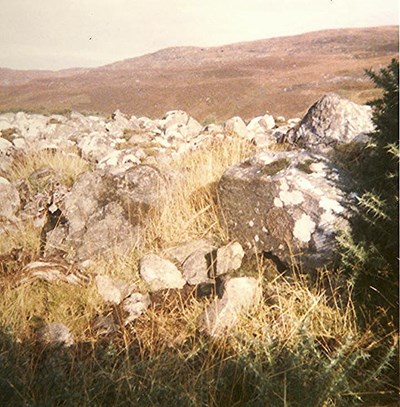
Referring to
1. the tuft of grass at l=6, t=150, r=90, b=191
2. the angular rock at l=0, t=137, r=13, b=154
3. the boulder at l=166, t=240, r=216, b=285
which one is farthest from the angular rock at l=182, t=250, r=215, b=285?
the angular rock at l=0, t=137, r=13, b=154

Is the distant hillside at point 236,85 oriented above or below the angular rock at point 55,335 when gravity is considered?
below

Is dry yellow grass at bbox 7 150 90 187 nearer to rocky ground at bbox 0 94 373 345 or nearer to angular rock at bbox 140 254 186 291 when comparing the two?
rocky ground at bbox 0 94 373 345

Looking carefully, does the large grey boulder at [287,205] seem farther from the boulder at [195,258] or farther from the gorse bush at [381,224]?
the boulder at [195,258]

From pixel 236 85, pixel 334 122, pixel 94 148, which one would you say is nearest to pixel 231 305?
pixel 334 122

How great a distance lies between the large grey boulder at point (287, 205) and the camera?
8.99 ft

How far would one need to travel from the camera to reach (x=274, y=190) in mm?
2982

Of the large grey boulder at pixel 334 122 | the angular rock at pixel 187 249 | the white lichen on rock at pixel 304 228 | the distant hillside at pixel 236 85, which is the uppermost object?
the large grey boulder at pixel 334 122

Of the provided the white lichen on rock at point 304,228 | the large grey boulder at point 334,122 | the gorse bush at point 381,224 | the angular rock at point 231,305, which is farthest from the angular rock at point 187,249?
the large grey boulder at point 334,122

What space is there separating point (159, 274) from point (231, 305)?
2.36 feet

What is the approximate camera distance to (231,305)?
2.65 meters

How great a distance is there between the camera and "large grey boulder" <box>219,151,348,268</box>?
2740 mm

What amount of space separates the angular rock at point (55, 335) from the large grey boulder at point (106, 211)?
97 cm

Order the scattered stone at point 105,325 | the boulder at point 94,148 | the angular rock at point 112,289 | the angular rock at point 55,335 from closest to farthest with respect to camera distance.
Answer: the angular rock at point 55,335
the scattered stone at point 105,325
the angular rock at point 112,289
the boulder at point 94,148

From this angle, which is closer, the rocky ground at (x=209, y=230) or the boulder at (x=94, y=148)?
the rocky ground at (x=209, y=230)
